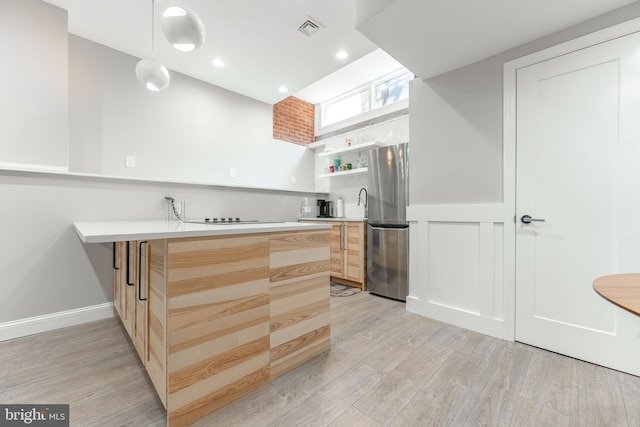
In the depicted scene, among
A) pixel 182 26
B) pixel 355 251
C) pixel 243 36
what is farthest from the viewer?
pixel 355 251

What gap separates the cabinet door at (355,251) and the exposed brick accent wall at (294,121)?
2019mm

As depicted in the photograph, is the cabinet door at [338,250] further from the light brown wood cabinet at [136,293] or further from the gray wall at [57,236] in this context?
the light brown wood cabinet at [136,293]

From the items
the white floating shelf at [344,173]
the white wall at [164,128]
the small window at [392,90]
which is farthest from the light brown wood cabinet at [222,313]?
the small window at [392,90]

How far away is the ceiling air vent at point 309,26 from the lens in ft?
7.48

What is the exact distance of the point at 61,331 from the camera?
6.63 ft

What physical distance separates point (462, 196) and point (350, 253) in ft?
4.89

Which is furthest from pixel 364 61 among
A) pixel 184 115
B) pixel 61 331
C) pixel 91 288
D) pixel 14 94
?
pixel 61 331

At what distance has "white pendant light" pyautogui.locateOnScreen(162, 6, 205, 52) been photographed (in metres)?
1.35

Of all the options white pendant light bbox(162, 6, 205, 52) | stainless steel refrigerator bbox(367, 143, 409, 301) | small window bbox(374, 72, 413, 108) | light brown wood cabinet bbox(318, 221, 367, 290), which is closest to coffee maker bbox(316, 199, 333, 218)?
light brown wood cabinet bbox(318, 221, 367, 290)

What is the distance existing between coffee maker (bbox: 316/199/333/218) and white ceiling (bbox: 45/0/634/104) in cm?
171

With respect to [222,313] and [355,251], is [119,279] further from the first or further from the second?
[355,251]

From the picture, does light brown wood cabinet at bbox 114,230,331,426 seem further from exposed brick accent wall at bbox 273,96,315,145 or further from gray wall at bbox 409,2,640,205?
exposed brick accent wall at bbox 273,96,315,145

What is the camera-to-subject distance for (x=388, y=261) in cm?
287

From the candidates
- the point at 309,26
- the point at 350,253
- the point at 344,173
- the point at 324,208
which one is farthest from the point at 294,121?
the point at 350,253
